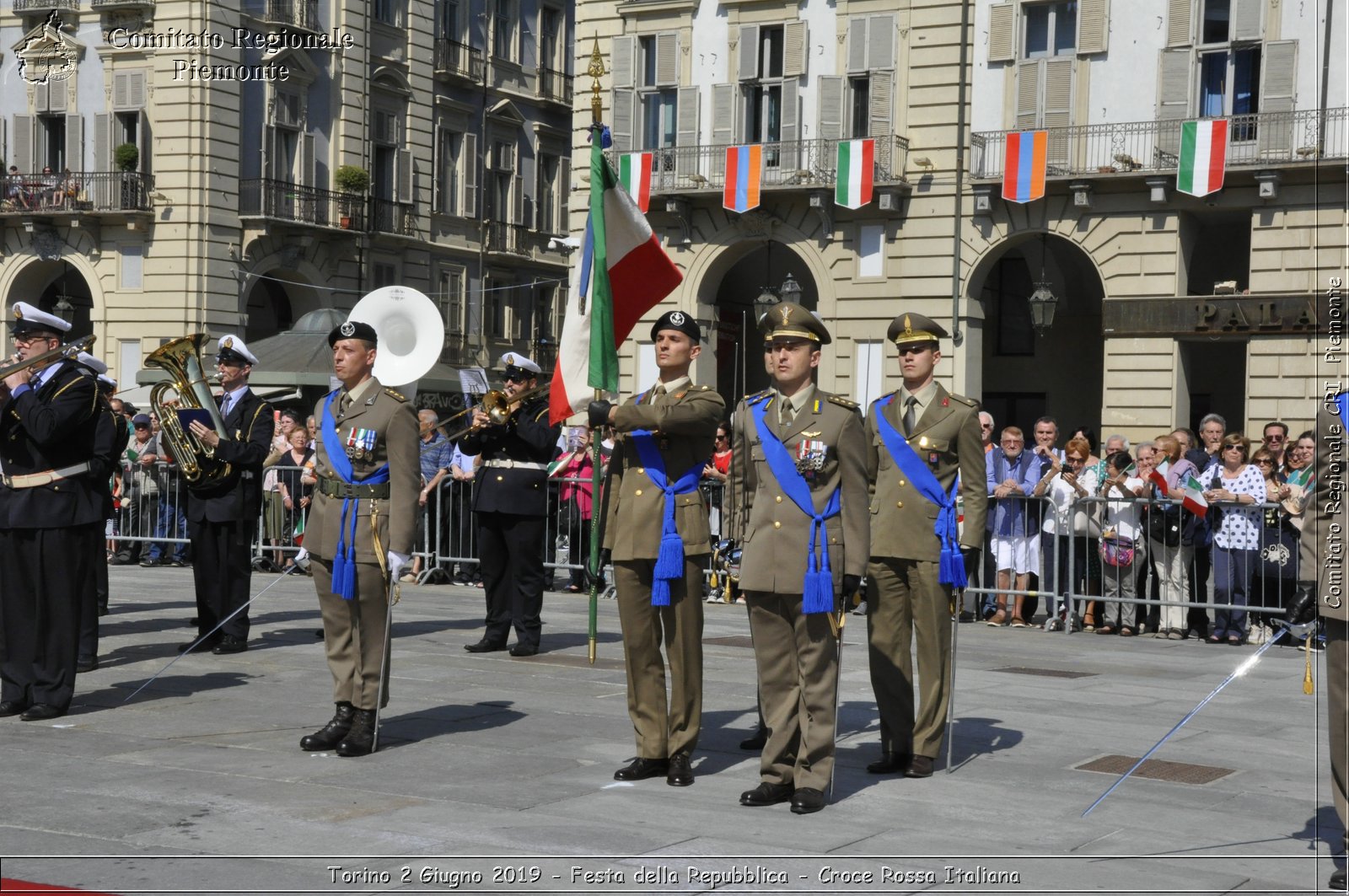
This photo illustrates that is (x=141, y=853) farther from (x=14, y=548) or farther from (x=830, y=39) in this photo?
(x=830, y=39)

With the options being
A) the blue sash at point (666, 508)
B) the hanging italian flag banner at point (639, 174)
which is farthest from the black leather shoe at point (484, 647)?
the hanging italian flag banner at point (639, 174)

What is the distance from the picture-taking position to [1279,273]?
26922mm

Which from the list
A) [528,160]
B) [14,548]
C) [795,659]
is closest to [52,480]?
[14,548]

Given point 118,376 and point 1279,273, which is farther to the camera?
point 118,376

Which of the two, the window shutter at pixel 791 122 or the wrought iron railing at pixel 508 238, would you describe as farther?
the wrought iron railing at pixel 508 238

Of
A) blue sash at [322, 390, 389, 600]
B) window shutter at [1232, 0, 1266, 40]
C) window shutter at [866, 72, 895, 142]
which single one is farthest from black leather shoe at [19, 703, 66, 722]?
window shutter at [1232, 0, 1266, 40]

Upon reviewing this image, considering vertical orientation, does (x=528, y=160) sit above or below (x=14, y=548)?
above

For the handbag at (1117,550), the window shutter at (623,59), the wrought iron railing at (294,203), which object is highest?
the window shutter at (623,59)

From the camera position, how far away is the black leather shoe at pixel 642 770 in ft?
25.9

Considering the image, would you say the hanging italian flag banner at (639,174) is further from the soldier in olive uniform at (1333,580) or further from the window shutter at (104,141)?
the soldier in olive uniform at (1333,580)

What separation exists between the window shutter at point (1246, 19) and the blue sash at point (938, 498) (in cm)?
2131

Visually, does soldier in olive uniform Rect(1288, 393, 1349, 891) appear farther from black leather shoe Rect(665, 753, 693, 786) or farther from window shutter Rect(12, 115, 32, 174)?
window shutter Rect(12, 115, 32, 174)

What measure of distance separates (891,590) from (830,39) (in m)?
23.8

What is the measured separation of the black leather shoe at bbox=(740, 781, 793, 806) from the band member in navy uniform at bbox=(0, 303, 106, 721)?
4.15m
